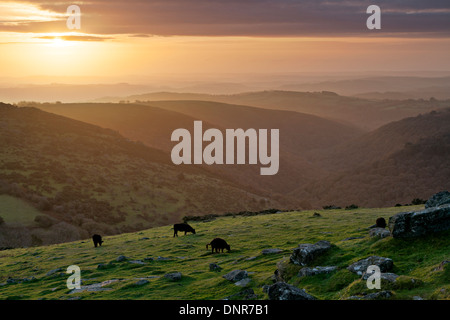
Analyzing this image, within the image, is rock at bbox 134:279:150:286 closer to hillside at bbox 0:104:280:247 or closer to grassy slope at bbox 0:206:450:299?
grassy slope at bbox 0:206:450:299

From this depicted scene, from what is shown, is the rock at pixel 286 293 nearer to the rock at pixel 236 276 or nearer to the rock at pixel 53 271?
the rock at pixel 236 276

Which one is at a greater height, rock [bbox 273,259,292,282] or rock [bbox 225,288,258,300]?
rock [bbox 273,259,292,282]

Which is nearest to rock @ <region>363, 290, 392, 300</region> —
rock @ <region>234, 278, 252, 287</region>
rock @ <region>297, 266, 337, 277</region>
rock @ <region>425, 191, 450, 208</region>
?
rock @ <region>297, 266, 337, 277</region>

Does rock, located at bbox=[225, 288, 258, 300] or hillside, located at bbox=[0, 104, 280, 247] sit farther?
hillside, located at bbox=[0, 104, 280, 247]

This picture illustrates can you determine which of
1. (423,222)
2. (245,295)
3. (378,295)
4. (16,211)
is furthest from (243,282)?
(16,211)

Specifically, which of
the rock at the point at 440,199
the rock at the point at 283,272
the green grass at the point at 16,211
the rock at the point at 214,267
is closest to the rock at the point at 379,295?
the rock at the point at 283,272

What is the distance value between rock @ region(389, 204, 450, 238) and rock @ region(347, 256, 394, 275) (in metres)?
2.03

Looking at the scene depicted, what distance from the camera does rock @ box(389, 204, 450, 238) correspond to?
17.6 metres

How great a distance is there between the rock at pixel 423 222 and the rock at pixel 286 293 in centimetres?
637

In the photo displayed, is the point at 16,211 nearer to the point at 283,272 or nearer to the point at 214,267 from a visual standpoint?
the point at 214,267

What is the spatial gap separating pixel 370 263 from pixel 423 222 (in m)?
2.77

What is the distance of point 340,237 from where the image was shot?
28.6 metres

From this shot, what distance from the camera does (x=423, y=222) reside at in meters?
17.8
